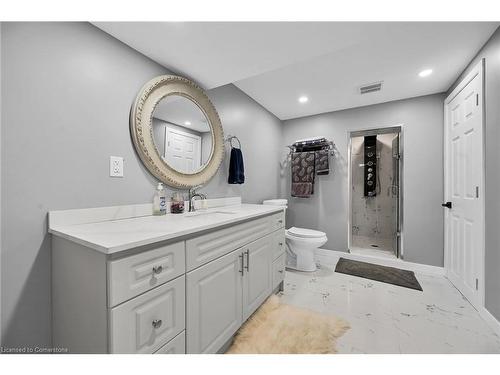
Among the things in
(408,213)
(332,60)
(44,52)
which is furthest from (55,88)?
(408,213)

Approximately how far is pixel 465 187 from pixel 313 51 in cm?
187

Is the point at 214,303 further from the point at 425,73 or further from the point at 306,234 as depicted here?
the point at 425,73

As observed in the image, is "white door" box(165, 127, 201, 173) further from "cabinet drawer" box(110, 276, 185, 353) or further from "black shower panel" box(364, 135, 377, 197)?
"black shower panel" box(364, 135, 377, 197)

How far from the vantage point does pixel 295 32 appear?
48.6 inches

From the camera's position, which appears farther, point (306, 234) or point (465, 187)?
point (306, 234)

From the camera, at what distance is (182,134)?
168cm

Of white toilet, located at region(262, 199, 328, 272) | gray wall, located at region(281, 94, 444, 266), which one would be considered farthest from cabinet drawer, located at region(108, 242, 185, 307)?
gray wall, located at region(281, 94, 444, 266)

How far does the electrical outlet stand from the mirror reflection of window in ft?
0.94

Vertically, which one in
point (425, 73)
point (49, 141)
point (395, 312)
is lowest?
point (395, 312)

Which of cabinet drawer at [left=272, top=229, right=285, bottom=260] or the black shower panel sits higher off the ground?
the black shower panel

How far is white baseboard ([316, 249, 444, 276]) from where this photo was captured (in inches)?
91.7

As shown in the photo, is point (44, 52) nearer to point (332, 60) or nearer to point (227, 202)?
point (227, 202)

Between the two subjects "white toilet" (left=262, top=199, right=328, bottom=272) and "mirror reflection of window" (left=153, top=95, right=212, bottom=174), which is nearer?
"mirror reflection of window" (left=153, top=95, right=212, bottom=174)

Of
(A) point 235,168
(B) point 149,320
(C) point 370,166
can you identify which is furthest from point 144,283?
(C) point 370,166
